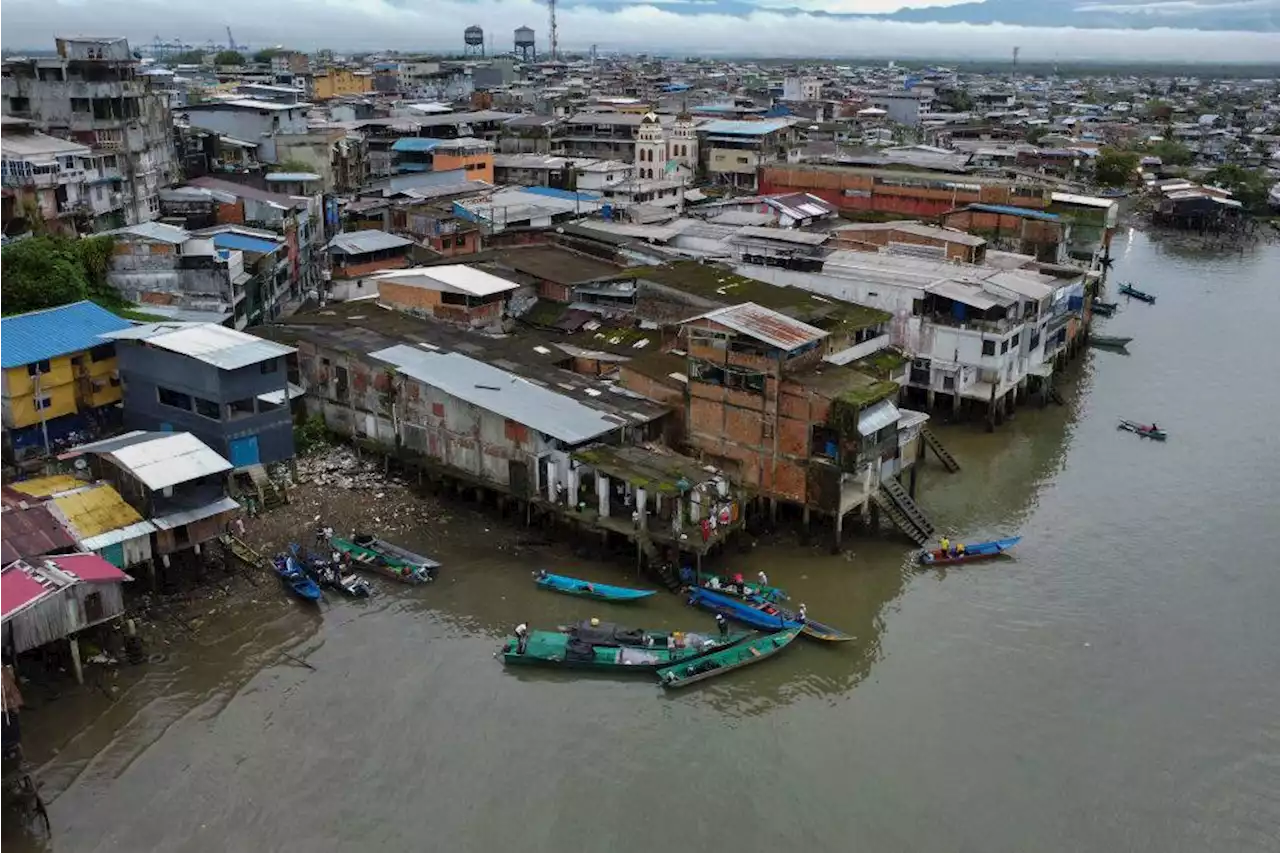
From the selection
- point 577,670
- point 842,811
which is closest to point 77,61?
point 577,670

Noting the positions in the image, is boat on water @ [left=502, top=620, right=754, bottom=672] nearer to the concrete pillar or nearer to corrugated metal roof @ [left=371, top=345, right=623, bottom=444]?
corrugated metal roof @ [left=371, top=345, right=623, bottom=444]

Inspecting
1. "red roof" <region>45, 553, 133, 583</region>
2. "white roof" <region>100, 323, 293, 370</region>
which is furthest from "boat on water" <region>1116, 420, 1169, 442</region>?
"red roof" <region>45, 553, 133, 583</region>

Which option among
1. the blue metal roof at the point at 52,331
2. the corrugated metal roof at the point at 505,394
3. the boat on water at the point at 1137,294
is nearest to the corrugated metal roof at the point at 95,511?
the blue metal roof at the point at 52,331

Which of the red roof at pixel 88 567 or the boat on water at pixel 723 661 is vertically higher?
the red roof at pixel 88 567

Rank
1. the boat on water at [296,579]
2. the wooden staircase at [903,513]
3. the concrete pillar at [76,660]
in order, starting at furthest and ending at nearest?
the wooden staircase at [903,513] → the boat on water at [296,579] → the concrete pillar at [76,660]

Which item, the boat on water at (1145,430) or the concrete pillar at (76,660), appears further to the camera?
the boat on water at (1145,430)

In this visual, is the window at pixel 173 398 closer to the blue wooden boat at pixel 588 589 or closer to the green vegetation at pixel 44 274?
the green vegetation at pixel 44 274
